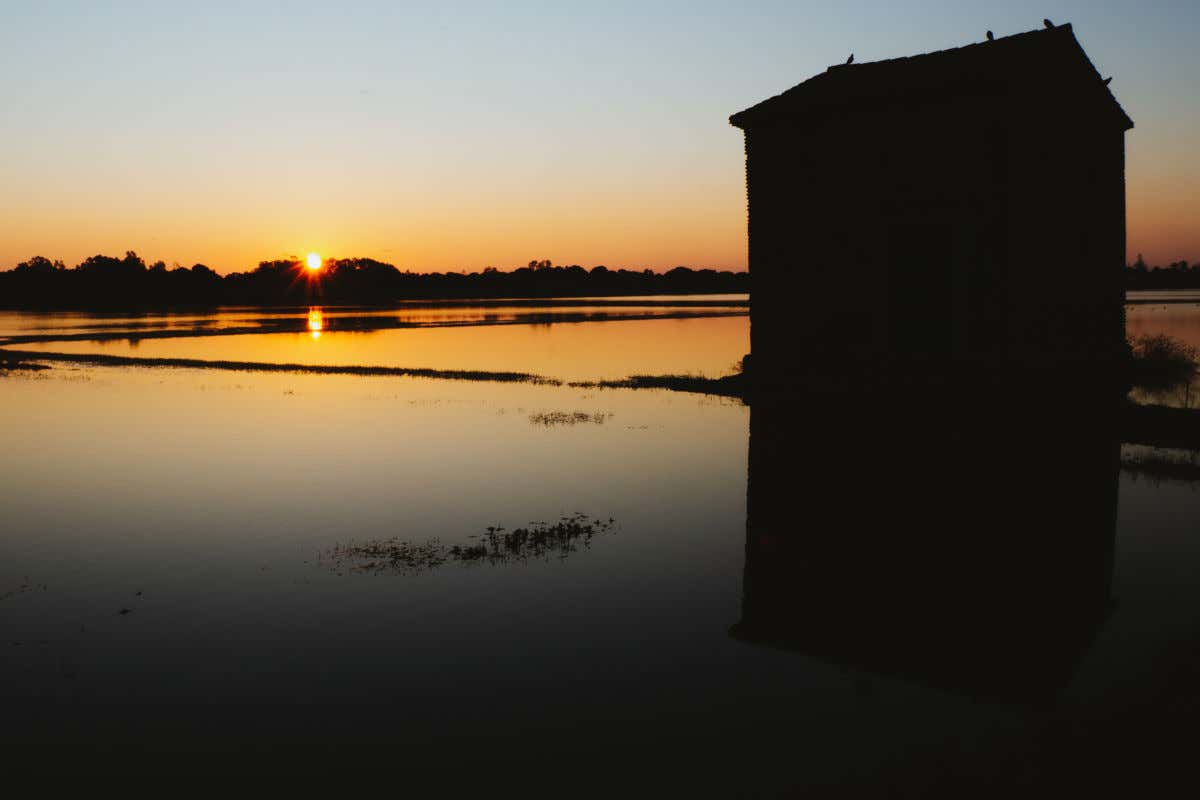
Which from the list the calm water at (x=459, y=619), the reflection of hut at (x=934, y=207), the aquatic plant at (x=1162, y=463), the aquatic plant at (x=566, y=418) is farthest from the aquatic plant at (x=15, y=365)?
the aquatic plant at (x=1162, y=463)

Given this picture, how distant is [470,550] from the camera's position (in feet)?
44.3

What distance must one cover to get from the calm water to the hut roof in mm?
6537

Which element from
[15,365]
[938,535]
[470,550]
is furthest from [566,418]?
[15,365]

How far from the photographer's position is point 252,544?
14000mm

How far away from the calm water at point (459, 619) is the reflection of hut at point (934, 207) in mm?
2783

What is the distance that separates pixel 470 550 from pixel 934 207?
10774 mm

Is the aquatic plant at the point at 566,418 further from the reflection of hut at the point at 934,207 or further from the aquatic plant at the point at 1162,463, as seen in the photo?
the aquatic plant at the point at 1162,463

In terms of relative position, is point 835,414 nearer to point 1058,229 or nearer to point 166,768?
point 1058,229

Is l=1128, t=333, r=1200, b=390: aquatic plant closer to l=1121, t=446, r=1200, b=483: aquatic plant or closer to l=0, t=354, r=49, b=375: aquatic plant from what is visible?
l=1121, t=446, r=1200, b=483: aquatic plant

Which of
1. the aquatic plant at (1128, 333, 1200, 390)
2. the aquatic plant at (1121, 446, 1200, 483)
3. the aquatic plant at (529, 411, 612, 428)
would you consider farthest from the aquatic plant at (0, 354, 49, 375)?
the aquatic plant at (1128, 333, 1200, 390)

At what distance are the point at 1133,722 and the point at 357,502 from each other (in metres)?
12.8

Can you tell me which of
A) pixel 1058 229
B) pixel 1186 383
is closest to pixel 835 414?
pixel 1058 229

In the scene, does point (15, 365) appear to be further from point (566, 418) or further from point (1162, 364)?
point (1162, 364)

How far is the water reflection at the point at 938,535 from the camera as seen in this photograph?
963cm
